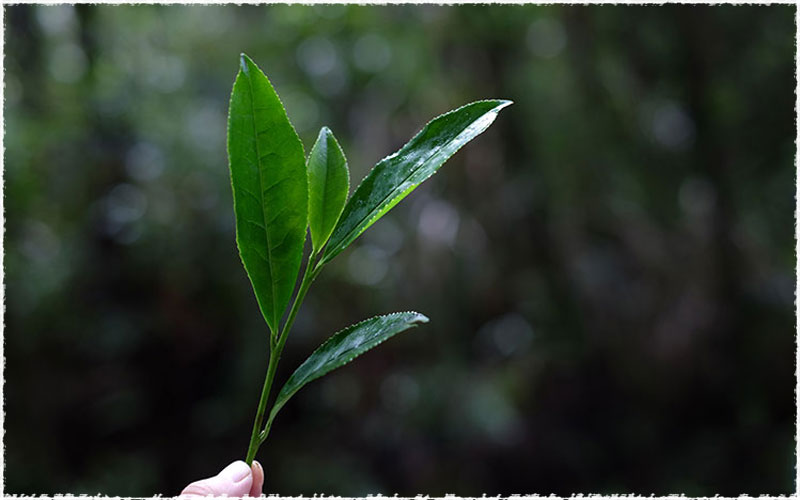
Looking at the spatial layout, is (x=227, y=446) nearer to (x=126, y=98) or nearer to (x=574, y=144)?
(x=126, y=98)

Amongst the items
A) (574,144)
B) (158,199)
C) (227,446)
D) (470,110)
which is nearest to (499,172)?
(574,144)

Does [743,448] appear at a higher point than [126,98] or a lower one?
lower

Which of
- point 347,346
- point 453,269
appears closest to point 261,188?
point 347,346

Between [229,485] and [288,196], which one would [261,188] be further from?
[229,485]

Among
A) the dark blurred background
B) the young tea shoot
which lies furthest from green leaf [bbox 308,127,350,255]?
the dark blurred background

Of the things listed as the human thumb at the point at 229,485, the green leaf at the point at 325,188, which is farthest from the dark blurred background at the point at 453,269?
the green leaf at the point at 325,188

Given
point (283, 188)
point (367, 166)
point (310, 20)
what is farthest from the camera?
point (310, 20)
